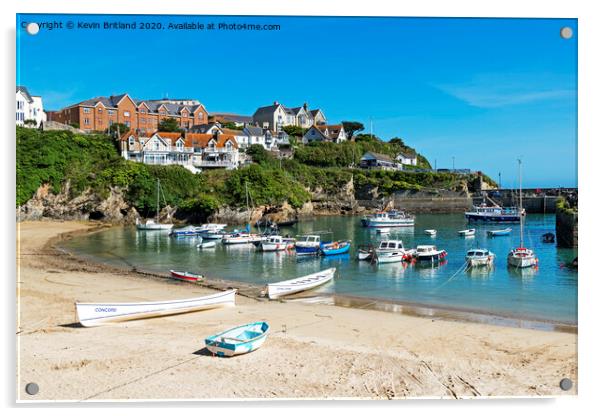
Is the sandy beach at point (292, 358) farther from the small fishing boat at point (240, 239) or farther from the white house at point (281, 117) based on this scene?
the white house at point (281, 117)

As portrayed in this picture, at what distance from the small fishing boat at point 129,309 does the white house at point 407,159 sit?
179ft

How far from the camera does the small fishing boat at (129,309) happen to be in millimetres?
8992

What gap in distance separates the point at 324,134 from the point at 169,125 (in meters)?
20.3

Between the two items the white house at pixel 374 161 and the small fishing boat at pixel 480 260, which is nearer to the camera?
the small fishing boat at pixel 480 260

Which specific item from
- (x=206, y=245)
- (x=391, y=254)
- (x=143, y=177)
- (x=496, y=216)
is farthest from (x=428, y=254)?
(x=143, y=177)

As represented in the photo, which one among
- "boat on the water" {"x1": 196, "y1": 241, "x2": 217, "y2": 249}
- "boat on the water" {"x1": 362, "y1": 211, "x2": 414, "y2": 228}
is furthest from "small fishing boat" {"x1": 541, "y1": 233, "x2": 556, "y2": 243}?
"boat on the water" {"x1": 196, "y1": 241, "x2": 217, "y2": 249}

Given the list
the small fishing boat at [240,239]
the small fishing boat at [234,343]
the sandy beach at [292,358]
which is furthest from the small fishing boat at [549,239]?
the small fishing boat at [234,343]

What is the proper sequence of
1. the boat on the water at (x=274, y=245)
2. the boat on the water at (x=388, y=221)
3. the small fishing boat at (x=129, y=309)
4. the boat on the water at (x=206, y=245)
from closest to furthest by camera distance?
1. the small fishing boat at (x=129, y=309)
2. the boat on the water at (x=274, y=245)
3. the boat on the water at (x=206, y=245)
4. the boat on the water at (x=388, y=221)

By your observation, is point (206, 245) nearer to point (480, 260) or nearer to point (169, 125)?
point (480, 260)

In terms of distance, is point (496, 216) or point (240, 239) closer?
point (240, 239)

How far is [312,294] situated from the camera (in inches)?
553

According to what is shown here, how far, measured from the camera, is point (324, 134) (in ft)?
194

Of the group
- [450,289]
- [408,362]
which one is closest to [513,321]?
[450,289]
